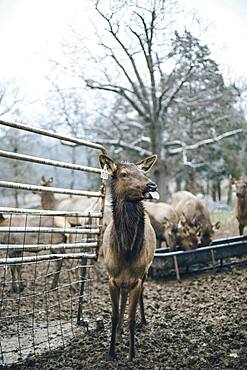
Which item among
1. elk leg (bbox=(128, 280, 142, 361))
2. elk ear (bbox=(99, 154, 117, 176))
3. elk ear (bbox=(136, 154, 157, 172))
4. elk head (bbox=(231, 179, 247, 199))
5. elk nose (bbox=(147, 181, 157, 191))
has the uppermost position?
elk head (bbox=(231, 179, 247, 199))

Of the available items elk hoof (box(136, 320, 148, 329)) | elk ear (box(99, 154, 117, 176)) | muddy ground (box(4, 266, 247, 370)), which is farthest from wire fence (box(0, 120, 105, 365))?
elk hoof (box(136, 320, 148, 329))

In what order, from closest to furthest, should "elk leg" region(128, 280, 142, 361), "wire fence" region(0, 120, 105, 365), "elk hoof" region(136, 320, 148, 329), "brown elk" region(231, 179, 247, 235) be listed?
"wire fence" region(0, 120, 105, 365)
"elk leg" region(128, 280, 142, 361)
"elk hoof" region(136, 320, 148, 329)
"brown elk" region(231, 179, 247, 235)

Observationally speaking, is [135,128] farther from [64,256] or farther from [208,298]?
[64,256]

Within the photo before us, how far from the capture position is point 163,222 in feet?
29.3

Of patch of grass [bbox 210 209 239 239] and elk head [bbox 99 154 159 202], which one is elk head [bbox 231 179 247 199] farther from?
elk head [bbox 99 154 159 202]

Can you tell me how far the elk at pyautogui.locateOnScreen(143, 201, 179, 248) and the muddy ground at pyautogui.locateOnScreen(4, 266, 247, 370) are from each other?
174 centimetres

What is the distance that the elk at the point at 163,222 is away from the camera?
26.5 ft

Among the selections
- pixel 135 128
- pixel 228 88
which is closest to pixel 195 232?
pixel 228 88

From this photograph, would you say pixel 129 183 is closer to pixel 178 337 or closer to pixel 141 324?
pixel 178 337

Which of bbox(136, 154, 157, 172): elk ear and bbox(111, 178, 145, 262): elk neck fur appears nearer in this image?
bbox(111, 178, 145, 262): elk neck fur

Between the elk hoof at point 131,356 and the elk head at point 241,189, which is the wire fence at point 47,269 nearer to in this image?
the elk hoof at point 131,356

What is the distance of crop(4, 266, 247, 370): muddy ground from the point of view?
3617 mm

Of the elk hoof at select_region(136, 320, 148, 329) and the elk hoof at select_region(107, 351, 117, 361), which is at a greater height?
the elk hoof at select_region(136, 320, 148, 329)

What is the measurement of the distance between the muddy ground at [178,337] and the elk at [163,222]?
174 cm
